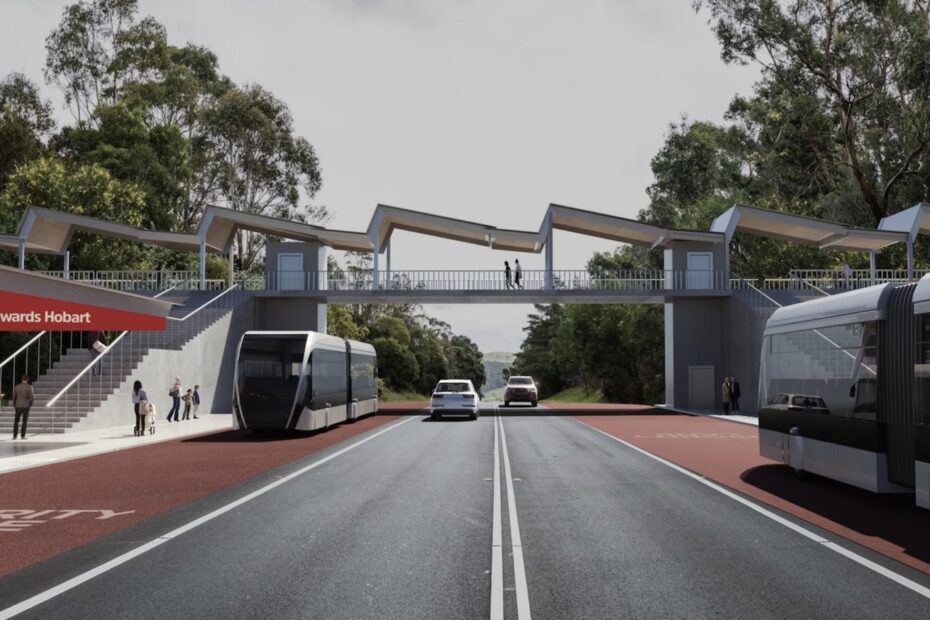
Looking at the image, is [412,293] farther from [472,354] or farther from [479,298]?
[472,354]

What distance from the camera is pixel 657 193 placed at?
Answer: 254ft

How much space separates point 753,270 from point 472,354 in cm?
8574

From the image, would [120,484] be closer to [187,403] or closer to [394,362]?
[187,403]

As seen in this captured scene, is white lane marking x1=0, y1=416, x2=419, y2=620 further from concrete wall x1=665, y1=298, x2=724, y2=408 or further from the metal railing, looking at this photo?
the metal railing

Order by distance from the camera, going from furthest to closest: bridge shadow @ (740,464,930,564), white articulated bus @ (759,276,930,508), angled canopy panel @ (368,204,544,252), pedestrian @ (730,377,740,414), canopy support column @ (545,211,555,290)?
angled canopy panel @ (368,204,544,252) < canopy support column @ (545,211,555,290) < pedestrian @ (730,377,740,414) < white articulated bus @ (759,276,930,508) < bridge shadow @ (740,464,930,564)

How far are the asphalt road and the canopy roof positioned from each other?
102 ft

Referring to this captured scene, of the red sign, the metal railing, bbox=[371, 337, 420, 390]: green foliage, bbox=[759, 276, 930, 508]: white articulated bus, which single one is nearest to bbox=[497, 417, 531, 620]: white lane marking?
bbox=[759, 276, 930, 508]: white articulated bus

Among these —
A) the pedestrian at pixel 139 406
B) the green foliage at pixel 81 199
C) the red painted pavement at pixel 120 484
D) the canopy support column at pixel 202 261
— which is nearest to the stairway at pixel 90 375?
the canopy support column at pixel 202 261

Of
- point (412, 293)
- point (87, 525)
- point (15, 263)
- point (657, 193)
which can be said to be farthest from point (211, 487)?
point (657, 193)

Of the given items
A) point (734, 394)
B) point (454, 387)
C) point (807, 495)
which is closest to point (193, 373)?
point (454, 387)

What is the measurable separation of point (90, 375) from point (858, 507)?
24.9 meters

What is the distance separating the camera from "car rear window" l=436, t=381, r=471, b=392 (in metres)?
34.7

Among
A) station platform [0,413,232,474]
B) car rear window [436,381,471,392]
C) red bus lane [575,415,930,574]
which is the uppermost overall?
car rear window [436,381,471,392]

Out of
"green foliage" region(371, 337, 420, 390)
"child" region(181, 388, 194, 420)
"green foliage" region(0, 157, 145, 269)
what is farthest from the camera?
"green foliage" region(371, 337, 420, 390)
